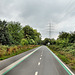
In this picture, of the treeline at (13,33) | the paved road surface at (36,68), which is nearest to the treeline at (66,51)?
the paved road surface at (36,68)

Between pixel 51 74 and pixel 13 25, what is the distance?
1688 inches

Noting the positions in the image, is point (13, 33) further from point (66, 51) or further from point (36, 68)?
point (36, 68)

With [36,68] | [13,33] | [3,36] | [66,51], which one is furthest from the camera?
[13,33]

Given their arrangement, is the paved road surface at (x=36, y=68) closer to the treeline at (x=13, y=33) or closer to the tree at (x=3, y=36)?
the tree at (x=3, y=36)

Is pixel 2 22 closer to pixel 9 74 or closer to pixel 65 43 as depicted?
pixel 65 43

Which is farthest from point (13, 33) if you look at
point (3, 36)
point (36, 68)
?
point (36, 68)

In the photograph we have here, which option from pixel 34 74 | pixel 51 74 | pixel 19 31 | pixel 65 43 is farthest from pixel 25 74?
pixel 19 31

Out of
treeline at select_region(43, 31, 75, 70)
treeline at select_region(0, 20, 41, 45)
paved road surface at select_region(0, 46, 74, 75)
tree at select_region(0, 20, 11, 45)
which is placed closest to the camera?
paved road surface at select_region(0, 46, 74, 75)

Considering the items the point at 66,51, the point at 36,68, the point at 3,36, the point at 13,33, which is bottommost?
the point at 36,68

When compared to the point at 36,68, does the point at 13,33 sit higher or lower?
higher

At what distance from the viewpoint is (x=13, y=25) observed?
45.6 meters

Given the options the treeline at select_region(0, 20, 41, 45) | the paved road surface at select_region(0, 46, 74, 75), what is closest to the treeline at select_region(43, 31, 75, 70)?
the paved road surface at select_region(0, 46, 74, 75)

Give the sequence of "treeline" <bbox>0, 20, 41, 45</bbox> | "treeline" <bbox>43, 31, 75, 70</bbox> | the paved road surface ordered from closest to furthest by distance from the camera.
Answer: the paved road surface
"treeline" <bbox>43, 31, 75, 70</bbox>
"treeline" <bbox>0, 20, 41, 45</bbox>

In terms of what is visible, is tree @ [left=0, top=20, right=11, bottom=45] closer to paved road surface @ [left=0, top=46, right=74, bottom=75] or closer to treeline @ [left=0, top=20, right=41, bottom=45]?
treeline @ [left=0, top=20, right=41, bottom=45]
